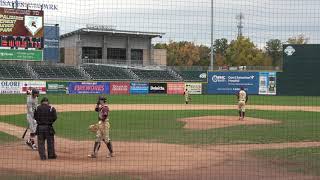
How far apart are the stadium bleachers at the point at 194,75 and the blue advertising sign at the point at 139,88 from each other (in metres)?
5.83

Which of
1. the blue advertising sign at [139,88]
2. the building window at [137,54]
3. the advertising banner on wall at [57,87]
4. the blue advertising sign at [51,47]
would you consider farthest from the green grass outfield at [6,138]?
the building window at [137,54]

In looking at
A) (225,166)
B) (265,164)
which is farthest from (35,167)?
(265,164)

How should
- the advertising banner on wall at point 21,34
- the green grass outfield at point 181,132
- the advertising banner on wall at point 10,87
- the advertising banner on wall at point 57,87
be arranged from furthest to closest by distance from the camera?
the advertising banner on wall at point 57,87
the advertising banner on wall at point 10,87
the advertising banner on wall at point 21,34
the green grass outfield at point 181,132

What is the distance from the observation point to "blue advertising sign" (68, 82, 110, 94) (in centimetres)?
5538

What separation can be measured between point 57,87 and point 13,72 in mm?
4922

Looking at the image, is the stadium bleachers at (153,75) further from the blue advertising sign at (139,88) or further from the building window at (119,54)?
the building window at (119,54)

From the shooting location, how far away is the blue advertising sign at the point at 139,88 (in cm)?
5953

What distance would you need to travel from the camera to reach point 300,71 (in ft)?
62.2

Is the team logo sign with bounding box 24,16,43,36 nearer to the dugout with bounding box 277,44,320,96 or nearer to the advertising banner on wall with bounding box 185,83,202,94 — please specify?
the advertising banner on wall with bounding box 185,83,202,94

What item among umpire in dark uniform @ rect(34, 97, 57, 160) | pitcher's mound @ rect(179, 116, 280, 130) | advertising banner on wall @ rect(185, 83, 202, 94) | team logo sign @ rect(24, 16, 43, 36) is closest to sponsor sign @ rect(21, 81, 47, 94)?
team logo sign @ rect(24, 16, 43, 36)

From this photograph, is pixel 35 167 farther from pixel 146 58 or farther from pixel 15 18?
pixel 146 58

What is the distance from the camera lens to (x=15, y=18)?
46312mm

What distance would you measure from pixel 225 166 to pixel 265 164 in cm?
96

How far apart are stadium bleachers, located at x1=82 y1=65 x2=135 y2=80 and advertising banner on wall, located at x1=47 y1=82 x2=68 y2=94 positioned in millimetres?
2918
